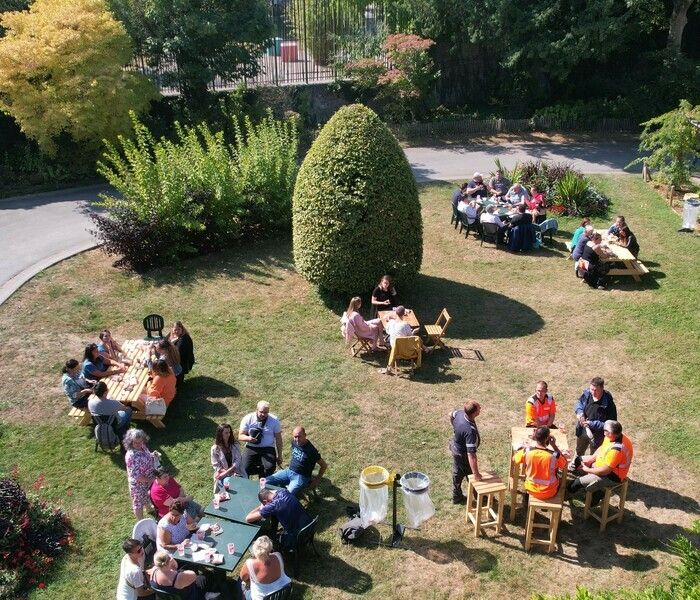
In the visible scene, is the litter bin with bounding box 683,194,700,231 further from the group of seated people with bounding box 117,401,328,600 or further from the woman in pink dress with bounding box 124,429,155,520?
the woman in pink dress with bounding box 124,429,155,520

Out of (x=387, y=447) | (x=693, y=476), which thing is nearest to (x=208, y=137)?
(x=387, y=447)

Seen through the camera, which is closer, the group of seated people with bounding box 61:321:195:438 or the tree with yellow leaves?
the group of seated people with bounding box 61:321:195:438

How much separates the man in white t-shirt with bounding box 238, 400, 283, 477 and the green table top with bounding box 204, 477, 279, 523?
50cm

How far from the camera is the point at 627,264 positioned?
14609mm

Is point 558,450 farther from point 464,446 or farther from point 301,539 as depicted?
point 301,539

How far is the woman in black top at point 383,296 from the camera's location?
42.1 ft

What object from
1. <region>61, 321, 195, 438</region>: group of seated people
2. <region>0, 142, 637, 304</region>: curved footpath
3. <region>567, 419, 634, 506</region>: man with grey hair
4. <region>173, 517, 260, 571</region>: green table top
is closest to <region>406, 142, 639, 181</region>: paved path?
<region>0, 142, 637, 304</region>: curved footpath

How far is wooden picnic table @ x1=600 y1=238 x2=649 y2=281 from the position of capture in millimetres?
14466

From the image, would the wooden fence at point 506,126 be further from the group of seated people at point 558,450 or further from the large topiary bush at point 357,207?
the group of seated people at point 558,450

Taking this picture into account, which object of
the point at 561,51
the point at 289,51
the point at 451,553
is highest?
the point at 289,51

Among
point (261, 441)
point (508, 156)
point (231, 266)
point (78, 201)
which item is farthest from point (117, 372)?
point (508, 156)

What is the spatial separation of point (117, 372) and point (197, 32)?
1525 cm

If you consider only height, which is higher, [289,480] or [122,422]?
[122,422]

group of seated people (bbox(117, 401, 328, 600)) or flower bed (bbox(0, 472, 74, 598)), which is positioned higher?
group of seated people (bbox(117, 401, 328, 600))
